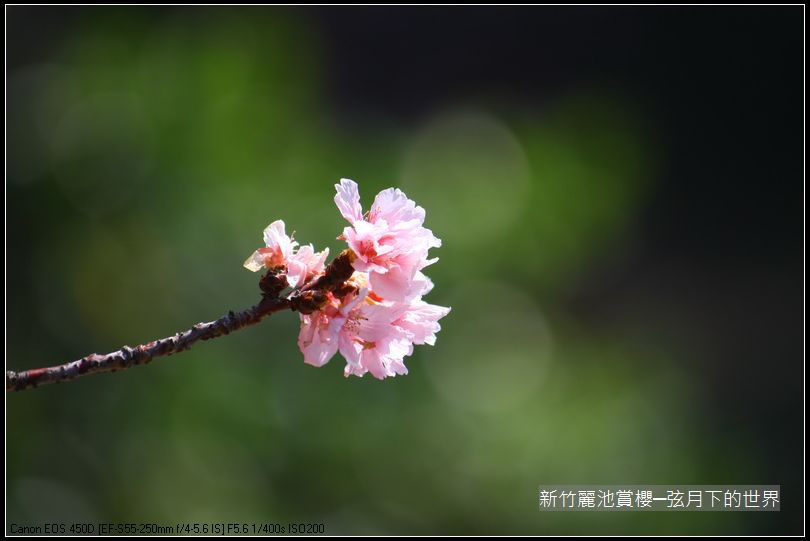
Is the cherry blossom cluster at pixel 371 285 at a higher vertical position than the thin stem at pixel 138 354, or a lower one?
higher

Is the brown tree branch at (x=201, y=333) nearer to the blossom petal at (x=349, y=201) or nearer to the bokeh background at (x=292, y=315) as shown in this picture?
the blossom petal at (x=349, y=201)

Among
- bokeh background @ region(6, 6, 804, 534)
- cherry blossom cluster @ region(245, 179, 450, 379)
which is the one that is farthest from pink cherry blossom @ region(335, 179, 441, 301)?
bokeh background @ region(6, 6, 804, 534)

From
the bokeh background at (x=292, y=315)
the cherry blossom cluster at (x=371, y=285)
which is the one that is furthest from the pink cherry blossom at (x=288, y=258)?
the bokeh background at (x=292, y=315)

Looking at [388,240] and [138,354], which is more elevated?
[388,240]

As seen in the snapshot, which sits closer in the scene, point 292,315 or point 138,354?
point 138,354

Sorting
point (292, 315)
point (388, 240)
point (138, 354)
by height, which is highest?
point (292, 315)

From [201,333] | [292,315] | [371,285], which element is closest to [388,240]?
[371,285]

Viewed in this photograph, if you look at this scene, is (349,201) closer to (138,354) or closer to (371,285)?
(371,285)

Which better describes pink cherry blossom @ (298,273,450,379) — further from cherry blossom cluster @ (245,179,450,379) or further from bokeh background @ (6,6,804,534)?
bokeh background @ (6,6,804,534)
